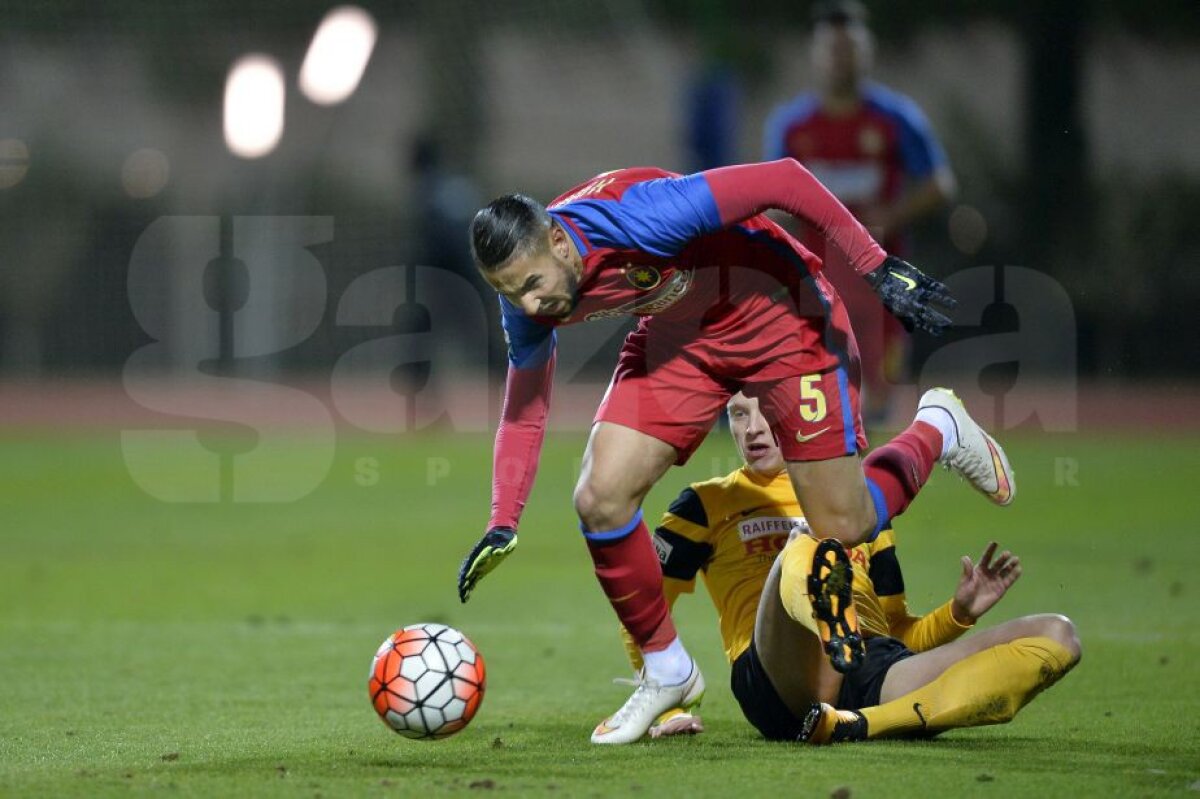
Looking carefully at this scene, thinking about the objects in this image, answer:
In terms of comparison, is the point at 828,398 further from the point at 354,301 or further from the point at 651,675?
the point at 354,301

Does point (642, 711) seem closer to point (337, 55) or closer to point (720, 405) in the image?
point (720, 405)

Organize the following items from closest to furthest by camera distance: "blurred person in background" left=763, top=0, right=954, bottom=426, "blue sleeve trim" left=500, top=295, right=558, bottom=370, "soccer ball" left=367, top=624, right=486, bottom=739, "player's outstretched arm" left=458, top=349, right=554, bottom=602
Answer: "soccer ball" left=367, top=624, right=486, bottom=739 → "blue sleeve trim" left=500, top=295, right=558, bottom=370 → "player's outstretched arm" left=458, top=349, right=554, bottom=602 → "blurred person in background" left=763, top=0, right=954, bottom=426

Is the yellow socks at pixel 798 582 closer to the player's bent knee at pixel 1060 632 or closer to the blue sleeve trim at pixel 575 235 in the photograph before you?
the player's bent knee at pixel 1060 632

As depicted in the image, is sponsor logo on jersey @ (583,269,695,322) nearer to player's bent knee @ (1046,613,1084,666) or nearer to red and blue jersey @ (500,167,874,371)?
red and blue jersey @ (500,167,874,371)

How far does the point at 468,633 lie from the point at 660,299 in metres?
3.14

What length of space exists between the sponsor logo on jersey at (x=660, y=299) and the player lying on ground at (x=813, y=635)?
572 millimetres

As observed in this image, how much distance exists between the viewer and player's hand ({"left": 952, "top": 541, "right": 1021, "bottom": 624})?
4.94 meters

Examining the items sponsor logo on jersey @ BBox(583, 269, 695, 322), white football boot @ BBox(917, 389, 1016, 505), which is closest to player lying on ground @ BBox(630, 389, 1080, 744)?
white football boot @ BBox(917, 389, 1016, 505)

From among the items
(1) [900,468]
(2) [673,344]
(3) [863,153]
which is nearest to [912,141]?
(3) [863,153]

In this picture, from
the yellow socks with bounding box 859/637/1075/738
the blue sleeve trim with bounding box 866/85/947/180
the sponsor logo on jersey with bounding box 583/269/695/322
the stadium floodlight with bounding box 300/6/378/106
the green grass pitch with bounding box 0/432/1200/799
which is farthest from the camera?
the stadium floodlight with bounding box 300/6/378/106

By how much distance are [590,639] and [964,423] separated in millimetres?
2508

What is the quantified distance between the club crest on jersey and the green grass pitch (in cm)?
139

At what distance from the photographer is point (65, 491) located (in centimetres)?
1409

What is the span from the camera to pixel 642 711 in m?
4.93
